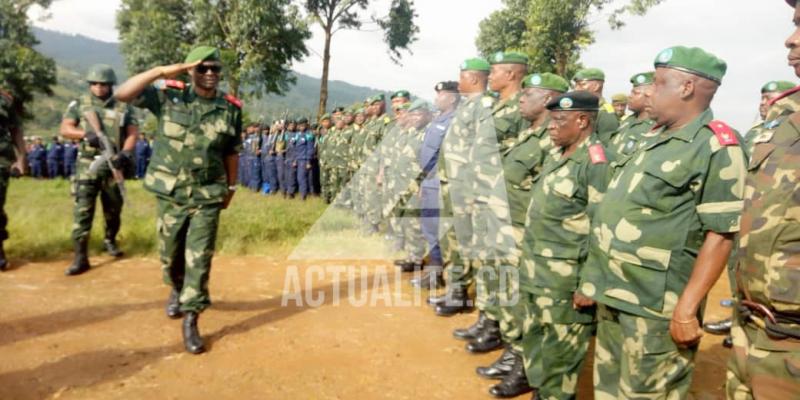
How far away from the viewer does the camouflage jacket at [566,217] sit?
2.69 m

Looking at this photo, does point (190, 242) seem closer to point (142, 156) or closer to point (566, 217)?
point (566, 217)

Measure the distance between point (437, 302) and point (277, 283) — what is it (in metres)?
1.74

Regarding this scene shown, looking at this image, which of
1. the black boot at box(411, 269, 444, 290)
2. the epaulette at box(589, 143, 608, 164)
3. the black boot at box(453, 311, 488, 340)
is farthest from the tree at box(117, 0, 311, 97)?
the epaulette at box(589, 143, 608, 164)

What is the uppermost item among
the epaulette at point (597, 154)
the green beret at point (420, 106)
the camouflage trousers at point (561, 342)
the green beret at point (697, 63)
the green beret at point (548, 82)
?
the green beret at point (420, 106)

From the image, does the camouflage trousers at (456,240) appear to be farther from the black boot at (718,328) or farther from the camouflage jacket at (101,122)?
the camouflage jacket at (101,122)

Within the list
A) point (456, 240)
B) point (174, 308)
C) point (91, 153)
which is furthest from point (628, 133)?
point (91, 153)

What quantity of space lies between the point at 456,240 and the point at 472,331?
915 mm

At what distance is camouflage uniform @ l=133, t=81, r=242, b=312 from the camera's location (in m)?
3.74

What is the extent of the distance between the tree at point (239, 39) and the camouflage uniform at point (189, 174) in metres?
17.3

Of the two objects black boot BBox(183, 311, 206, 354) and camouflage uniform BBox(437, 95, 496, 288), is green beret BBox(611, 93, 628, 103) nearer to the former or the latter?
camouflage uniform BBox(437, 95, 496, 288)

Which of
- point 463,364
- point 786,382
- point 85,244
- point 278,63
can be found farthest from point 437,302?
point 278,63

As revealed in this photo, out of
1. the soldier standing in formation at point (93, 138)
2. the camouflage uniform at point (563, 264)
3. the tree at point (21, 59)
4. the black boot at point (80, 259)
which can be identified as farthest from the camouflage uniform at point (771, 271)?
the tree at point (21, 59)

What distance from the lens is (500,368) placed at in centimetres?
345

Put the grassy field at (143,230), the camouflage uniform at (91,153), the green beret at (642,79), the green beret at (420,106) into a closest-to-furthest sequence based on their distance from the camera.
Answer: the green beret at (642,79), the camouflage uniform at (91,153), the grassy field at (143,230), the green beret at (420,106)
